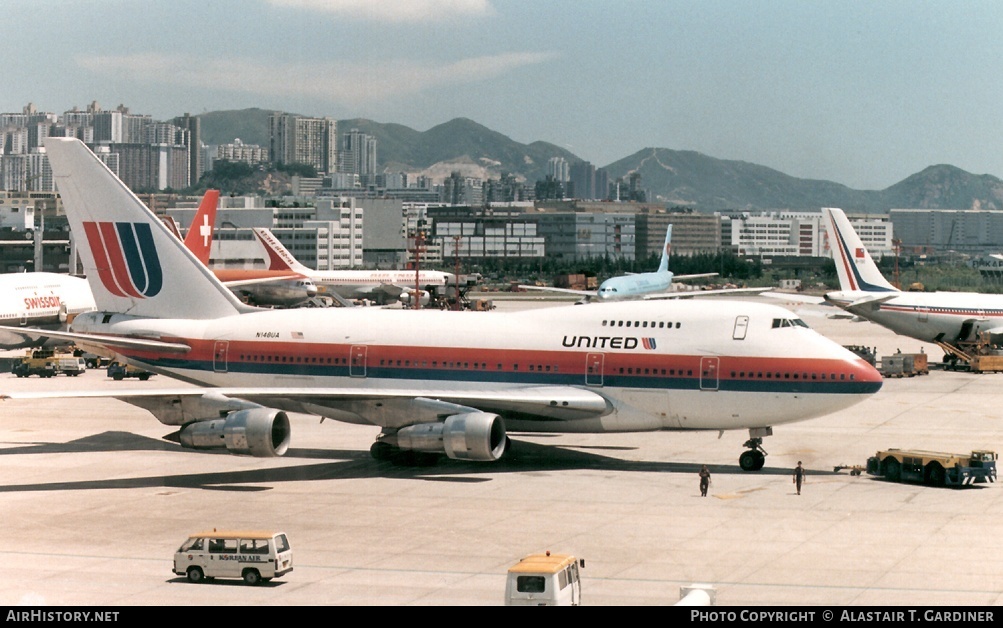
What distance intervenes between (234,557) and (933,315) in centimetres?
7545

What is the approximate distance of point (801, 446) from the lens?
55250 mm

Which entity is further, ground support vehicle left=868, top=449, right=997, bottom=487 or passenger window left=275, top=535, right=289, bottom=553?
ground support vehicle left=868, top=449, right=997, bottom=487

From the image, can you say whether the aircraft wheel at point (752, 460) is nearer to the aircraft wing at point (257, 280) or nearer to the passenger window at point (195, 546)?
the passenger window at point (195, 546)

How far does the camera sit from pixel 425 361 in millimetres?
50656

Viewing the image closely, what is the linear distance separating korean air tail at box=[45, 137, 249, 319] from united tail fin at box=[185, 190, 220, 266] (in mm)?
53399

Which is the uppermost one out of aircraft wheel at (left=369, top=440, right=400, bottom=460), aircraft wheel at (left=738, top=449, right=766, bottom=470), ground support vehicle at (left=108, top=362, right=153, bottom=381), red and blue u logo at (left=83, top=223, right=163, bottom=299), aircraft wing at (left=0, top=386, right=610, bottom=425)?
red and blue u logo at (left=83, top=223, right=163, bottom=299)

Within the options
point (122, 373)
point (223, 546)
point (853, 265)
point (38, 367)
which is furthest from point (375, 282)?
point (223, 546)

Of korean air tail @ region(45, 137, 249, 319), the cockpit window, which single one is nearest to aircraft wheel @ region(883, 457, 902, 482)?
the cockpit window

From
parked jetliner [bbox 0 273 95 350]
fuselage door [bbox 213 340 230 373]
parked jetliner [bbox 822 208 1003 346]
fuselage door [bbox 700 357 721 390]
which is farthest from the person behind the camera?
parked jetliner [bbox 822 208 1003 346]

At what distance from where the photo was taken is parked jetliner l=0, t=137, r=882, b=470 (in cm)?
4719

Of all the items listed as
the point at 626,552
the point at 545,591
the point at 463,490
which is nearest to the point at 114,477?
the point at 463,490

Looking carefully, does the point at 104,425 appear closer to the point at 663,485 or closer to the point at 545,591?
the point at 663,485

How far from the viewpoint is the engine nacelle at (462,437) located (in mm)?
46156

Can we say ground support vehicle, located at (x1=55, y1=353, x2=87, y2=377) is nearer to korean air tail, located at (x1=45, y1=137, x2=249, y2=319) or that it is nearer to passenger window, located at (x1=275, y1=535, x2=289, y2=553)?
korean air tail, located at (x1=45, y1=137, x2=249, y2=319)
